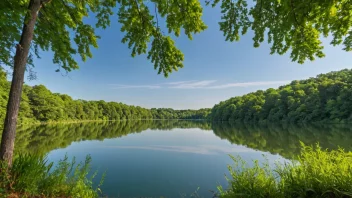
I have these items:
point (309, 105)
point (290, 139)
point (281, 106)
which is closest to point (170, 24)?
point (290, 139)

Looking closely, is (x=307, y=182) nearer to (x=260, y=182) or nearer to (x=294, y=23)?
(x=260, y=182)

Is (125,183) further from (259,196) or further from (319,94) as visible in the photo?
(319,94)

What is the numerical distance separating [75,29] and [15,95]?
3071 millimetres

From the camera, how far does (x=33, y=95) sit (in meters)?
65.6

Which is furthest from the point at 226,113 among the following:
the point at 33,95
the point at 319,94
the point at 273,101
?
the point at 33,95

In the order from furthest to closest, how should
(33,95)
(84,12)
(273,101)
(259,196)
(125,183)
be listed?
1. (273,101)
2. (33,95)
3. (125,183)
4. (84,12)
5. (259,196)

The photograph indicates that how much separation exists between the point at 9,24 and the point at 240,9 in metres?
5.69

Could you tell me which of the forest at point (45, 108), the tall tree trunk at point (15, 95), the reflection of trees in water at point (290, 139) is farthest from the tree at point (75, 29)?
the forest at point (45, 108)

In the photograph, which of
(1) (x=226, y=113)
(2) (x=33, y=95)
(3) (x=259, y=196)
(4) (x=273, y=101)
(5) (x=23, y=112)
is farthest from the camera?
(1) (x=226, y=113)

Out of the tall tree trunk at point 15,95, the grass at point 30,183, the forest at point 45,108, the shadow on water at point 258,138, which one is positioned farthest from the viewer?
the forest at point 45,108

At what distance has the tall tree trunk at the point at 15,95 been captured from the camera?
464 cm

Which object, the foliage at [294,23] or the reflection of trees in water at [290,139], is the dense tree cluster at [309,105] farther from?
the foliage at [294,23]

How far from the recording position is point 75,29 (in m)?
6.94

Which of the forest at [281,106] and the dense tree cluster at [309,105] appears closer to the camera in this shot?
the dense tree cluster at [309,105]
